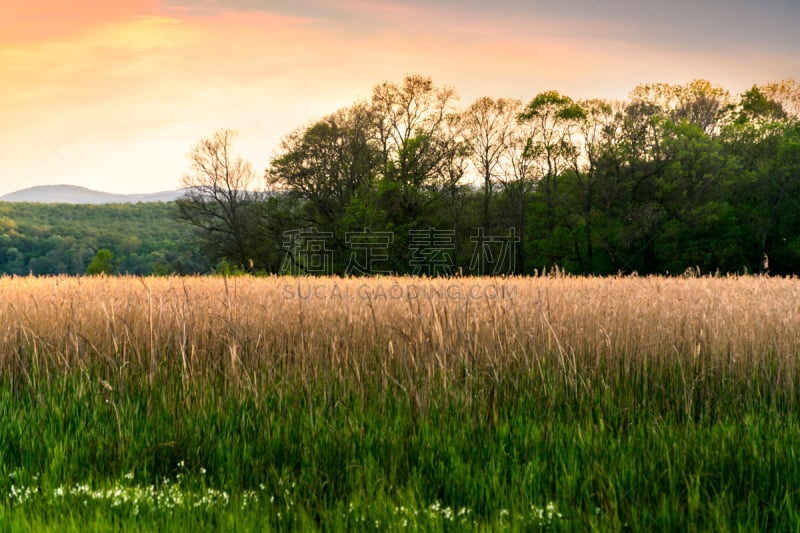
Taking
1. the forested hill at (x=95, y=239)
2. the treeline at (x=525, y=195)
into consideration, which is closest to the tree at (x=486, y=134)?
the treeline at (x=525, y=195)

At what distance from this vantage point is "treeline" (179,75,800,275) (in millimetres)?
37188

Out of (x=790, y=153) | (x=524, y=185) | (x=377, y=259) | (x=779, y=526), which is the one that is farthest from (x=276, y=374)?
(x=790, y=153)

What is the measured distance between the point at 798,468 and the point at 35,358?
7289 millimetres

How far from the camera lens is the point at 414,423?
450 cm

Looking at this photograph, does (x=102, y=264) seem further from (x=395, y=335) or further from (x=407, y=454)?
(x=407, y=454)

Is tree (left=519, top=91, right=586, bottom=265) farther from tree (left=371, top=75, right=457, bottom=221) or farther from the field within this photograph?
the field

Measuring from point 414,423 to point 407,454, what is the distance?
1.56 feet

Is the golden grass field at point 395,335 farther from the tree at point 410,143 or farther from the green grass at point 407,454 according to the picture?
the tree at point 410,143

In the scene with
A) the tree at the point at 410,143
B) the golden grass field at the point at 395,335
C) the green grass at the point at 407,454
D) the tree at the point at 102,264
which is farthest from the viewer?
the tree at the point at 102,264

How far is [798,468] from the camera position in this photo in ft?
12.5

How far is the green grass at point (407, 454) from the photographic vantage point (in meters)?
3.29

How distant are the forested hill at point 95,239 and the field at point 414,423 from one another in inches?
1432

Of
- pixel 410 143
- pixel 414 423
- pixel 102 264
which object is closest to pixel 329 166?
pixel 410 143

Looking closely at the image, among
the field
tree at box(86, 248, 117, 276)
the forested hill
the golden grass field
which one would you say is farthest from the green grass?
tree at box(86, 248, 117, 276)
